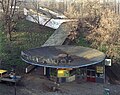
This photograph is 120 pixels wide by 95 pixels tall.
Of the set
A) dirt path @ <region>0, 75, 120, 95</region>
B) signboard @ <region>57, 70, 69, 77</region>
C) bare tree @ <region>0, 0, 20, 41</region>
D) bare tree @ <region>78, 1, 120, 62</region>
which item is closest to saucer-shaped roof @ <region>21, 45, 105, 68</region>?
signboard @ <region>57, 70, 69, 77</region>

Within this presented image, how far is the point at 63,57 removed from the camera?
24.3m

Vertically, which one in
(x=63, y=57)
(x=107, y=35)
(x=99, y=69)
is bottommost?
(x=99, y=69)

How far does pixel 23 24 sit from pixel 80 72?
17.9 m

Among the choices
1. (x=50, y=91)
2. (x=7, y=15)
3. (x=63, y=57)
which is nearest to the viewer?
(x=50, y=91)

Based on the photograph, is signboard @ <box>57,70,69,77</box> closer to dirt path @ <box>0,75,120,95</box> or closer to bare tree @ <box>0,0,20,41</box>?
dirt path @ <box>0,75,120,95</box>

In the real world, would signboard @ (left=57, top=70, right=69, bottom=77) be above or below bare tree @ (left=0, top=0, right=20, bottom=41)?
below

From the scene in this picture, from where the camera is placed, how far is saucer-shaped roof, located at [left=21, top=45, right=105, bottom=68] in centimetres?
2336

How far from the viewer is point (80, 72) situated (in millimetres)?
26297

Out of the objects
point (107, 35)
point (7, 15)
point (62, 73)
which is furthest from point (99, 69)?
point (7, 15)

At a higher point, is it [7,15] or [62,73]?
[7,15]

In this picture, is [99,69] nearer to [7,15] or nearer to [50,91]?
[50,91]

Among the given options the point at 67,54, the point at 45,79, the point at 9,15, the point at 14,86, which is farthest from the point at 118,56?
the point at 9,15

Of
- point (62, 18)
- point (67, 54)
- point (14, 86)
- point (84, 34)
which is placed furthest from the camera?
point (62, 18)

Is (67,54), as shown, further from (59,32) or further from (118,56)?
(59,32)
